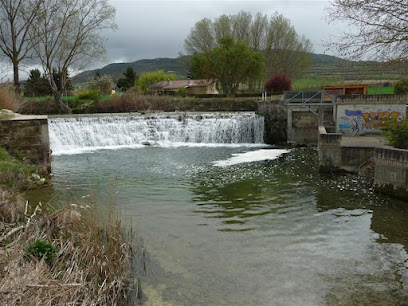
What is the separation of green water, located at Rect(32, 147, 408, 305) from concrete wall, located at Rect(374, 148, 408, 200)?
1.31 ft

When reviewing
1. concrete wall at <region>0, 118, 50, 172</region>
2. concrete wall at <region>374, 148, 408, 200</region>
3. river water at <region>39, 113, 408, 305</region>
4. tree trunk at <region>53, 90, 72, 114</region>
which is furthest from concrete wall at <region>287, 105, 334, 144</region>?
tree trunk at <region>53, 90, 72, 114</region>

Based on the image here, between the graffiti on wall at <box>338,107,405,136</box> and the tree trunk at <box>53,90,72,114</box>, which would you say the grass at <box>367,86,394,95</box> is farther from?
the tree trunk at <box>53,90,72,114</box>

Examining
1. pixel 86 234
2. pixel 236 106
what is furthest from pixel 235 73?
pixel 86 234

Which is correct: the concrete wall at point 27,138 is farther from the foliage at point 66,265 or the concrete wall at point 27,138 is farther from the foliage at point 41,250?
the foliage at point 41,250

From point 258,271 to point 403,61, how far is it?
24.5ft

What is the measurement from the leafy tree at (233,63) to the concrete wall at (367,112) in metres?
24.5

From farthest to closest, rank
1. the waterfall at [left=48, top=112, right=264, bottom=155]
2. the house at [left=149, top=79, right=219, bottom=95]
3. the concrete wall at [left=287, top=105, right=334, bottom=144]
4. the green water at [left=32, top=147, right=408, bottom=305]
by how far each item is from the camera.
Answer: the house at [left=149, top=79, right=219, bottom=95] < the concrete wall at [left=287, top=105, right=334, bottom=144] < the waterfall at [left=48, top=112, right=264, bottom=155] < the green water at [left=32, top=147, right=408, bottom=305]

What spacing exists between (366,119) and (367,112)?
1.09 ft

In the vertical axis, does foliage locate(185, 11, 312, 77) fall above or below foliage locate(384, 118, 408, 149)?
above

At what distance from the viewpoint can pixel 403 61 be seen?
9977 millimetres

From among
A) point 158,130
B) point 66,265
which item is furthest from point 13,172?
point 158,130

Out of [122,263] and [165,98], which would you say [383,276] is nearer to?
[122,263]

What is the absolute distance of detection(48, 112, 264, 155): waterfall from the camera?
70.0 ft

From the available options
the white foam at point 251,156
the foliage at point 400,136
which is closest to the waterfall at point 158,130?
the white foam at point 251,156
